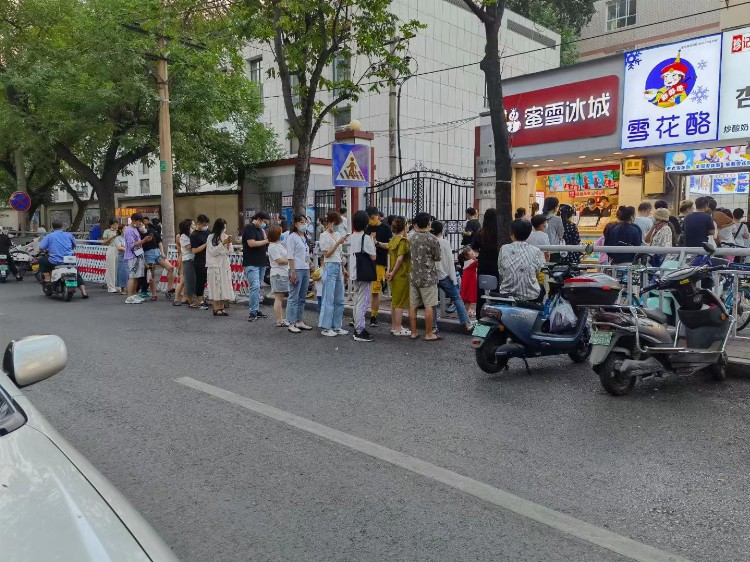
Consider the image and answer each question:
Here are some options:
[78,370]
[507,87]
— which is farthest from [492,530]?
[507,87]

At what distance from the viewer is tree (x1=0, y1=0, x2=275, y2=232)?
1668 cm

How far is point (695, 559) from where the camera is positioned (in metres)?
2.94

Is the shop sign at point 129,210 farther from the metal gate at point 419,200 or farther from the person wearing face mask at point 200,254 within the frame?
the person wearing face mask at point 200,254

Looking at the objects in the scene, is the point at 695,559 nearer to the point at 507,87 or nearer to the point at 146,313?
the point at 146,313

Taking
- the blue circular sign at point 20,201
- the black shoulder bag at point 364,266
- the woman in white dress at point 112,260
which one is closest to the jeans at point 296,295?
the black shoulder bag at point 364,266

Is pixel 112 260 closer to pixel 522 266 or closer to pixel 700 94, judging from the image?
pixel 522 266

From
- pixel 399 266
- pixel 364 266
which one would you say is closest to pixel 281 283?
pixel 364 266

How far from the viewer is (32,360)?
249 cm

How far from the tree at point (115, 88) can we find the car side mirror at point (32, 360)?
1298 cm

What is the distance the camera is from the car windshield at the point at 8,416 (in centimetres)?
207

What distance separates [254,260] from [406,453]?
686 cm

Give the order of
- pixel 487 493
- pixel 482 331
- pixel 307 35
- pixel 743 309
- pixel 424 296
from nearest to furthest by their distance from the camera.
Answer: pixel 487 493, pixel 482 331, pixel 743 309, pixel 424 296, pixel 307 35

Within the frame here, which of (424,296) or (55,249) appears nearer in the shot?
(424,296)

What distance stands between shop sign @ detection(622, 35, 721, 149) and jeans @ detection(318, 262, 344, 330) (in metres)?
7.96
